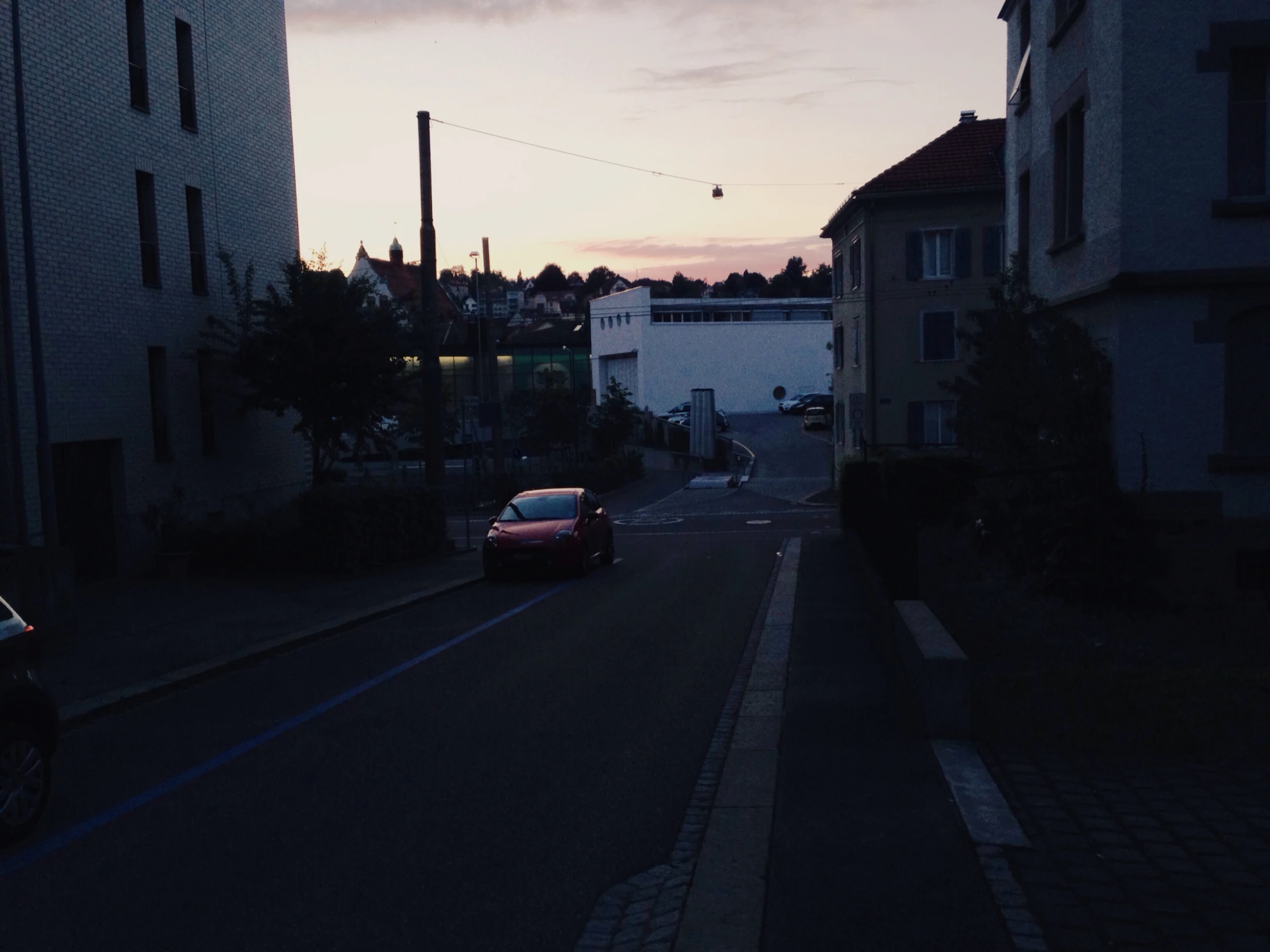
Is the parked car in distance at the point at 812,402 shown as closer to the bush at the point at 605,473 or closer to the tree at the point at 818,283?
the bush at the point at 605,473

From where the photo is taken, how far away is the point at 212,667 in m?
12.4

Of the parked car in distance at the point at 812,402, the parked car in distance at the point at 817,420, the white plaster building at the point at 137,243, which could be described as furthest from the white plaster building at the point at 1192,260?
the parked car in distance at the point at 812,402

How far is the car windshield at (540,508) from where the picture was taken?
73.7ft

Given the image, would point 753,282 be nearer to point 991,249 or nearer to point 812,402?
point 812,402

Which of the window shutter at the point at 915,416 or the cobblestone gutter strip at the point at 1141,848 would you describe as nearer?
the cobblestone gutter strip at the point at 1141,848

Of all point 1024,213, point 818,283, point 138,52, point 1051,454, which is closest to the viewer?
point 1051,454

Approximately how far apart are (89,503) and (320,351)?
4603 mm

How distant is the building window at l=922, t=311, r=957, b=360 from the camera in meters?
43.6

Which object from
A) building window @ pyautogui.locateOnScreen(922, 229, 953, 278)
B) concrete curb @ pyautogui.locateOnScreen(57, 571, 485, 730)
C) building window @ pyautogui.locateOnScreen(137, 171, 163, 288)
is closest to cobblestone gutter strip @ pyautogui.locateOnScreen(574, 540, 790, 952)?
concrete curb @ pyautogui.locateOnScreen(57, 571, 485, 730)

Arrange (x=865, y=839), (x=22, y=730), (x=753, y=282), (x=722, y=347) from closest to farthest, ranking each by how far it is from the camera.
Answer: (x=865, y=839), (x=22, y=730), (x=722, y=347), (x=753, y=282)

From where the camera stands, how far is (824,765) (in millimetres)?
7738

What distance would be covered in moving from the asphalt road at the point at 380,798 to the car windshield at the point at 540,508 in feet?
26.8

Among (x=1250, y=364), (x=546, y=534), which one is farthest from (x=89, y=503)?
(x=1250, y=364)

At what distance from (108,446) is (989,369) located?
13.3m
